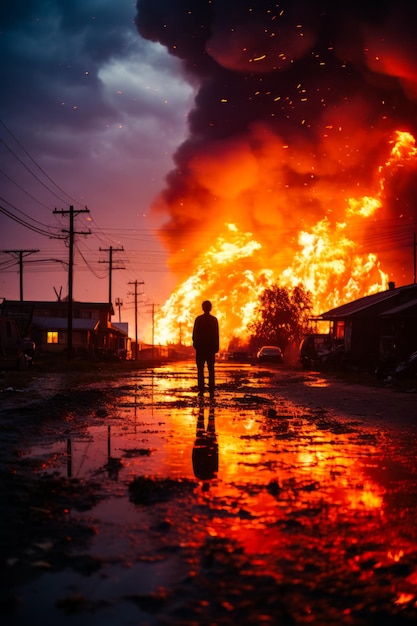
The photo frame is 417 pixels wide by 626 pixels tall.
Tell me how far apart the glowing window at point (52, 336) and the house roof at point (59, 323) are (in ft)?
2.28

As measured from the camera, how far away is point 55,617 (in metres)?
2.42

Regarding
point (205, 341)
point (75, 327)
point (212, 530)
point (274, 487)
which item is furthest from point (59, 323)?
point (212, 530)

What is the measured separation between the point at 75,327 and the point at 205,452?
66046mm

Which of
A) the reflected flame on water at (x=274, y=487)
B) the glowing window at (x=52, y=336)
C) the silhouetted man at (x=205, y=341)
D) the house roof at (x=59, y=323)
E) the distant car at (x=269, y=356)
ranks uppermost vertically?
the house roof at (x=59, y=323)

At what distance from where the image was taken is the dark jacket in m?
14.0

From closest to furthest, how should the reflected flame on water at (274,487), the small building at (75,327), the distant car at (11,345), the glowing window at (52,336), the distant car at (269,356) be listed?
1. the reflected flame on water at (274,487)
2. the distant car at (11,345)
3. the distant car at (269,356)
4. the small building at (75,327)
5. the glowing window at (52,336)

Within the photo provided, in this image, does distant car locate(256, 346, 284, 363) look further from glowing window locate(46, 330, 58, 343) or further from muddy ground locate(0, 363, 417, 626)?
muddy ground locate(0, 363, 417, 626)

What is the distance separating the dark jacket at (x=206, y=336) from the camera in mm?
13992

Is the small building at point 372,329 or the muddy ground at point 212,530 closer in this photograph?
the muddy ground at point 212,530

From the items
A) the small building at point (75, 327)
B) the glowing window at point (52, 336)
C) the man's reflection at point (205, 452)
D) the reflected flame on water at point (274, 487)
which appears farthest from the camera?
the glowing window at point (52, 336)

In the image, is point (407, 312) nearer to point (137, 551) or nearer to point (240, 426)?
point (240, 426)

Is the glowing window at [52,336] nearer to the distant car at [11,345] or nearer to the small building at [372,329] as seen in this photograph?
the small building at [372,329]

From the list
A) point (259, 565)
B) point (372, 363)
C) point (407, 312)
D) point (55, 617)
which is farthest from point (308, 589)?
point (372, 363)

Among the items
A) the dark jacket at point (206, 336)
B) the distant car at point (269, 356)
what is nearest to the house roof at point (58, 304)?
the distant car at point (269, 356)
